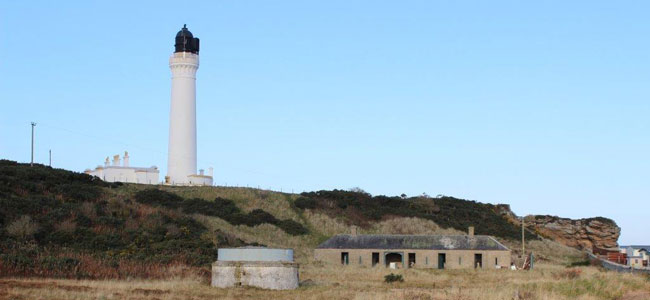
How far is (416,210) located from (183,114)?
885 inches

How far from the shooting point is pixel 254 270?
3080cm

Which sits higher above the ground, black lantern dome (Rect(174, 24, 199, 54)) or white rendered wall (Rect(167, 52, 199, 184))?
black lantern dome (Rect(174, 24, 199, 54))

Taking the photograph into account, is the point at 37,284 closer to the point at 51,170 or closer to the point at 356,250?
the point at 356,250

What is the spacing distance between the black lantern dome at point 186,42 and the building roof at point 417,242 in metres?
22.1

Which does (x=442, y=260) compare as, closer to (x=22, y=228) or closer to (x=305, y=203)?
(x=305, y=203)

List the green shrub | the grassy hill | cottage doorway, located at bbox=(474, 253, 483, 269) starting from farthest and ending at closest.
Result: the green shrub
cottage doorway, located at bbox=(474, 253, 483, 269)
the grassy hill

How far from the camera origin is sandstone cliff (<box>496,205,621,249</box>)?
7806 cm

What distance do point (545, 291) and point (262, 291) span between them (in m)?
9.86

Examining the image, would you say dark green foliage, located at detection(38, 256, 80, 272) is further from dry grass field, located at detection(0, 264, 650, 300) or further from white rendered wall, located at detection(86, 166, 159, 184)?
white rendered wall, located at detection(86, 166, 159, 184)

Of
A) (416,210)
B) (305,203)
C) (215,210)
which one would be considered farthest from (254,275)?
(416,210)

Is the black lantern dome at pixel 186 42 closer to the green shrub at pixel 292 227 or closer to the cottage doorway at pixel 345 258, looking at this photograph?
the green shrub at pixel 292 227

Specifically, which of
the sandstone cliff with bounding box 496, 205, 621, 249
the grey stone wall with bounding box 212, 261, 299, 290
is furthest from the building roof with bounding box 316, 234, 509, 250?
the sandstone cliff with bounding box 496, 205, 621, 249

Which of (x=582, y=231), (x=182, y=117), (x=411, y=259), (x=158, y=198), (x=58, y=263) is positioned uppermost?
(x=182, y=117)

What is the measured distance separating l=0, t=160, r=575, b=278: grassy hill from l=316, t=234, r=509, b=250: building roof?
2.67 meters
